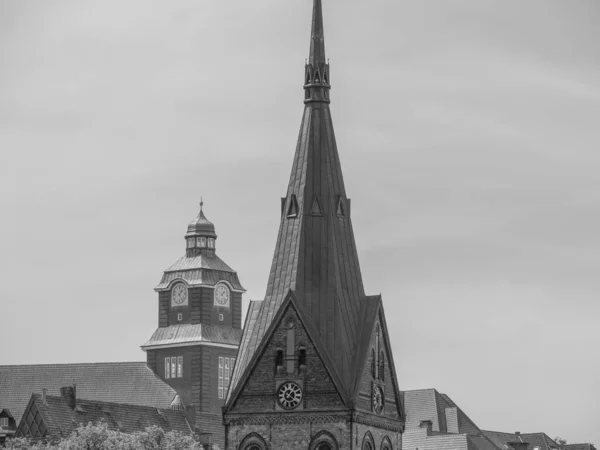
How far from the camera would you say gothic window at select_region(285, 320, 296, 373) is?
12744 centimetres

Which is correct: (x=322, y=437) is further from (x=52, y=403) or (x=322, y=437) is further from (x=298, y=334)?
(x=52, y=403)

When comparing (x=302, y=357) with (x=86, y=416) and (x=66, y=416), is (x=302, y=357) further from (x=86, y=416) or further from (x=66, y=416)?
(x=86, y=416)

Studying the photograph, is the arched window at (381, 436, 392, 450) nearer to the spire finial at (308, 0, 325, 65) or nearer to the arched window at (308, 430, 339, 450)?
the arched window at (308, 430, 339, 450)

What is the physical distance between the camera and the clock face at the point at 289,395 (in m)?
128

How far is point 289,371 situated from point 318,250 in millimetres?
6997

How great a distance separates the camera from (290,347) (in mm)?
127562

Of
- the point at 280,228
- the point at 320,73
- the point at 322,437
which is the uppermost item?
the point at 320,73

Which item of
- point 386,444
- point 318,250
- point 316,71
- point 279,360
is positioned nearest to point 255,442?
point 279,360

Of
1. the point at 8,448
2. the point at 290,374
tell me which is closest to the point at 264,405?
the point at 290,374

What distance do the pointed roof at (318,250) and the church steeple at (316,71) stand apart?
0.06m

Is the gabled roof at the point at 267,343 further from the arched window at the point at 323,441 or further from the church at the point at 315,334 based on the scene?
the arched window at the point at 323,441

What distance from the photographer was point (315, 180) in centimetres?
13000

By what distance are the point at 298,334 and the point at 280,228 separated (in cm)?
666

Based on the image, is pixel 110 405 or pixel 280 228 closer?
pixel 280 228
